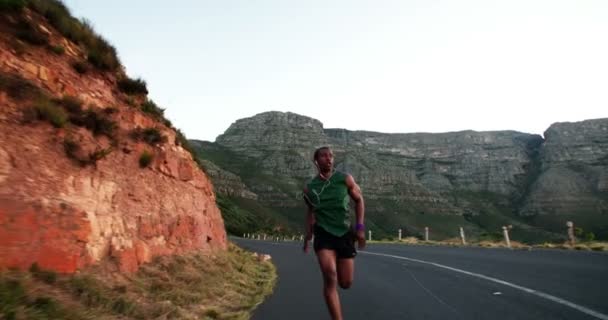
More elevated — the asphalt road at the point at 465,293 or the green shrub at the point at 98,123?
the green shrub at the point at 98,123

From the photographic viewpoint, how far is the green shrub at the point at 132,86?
1004 cm

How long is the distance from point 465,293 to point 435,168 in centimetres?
17921

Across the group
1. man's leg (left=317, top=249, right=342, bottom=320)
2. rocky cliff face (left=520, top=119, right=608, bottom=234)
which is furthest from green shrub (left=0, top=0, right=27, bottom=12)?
rocky cliff face (left=520, top=119, right=608, bottom=234)

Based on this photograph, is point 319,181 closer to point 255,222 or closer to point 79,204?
point 79,204

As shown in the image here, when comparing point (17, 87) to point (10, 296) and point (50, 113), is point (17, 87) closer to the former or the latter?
point (50, 113)

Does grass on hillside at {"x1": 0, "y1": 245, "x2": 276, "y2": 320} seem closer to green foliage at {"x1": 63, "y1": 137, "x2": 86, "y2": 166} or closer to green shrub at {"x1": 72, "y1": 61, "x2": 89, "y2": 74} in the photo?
green foliage at {"x1": 63, "y1": 137, "x2": 86, "y2": 166}

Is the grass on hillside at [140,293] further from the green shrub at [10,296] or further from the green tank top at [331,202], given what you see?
the green tank top at [331,202]

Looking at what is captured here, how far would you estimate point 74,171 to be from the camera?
6.65m

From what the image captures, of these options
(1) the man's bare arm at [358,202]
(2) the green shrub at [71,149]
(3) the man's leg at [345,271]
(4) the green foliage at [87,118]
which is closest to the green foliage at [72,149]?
(2) the green shrub at [71,149]

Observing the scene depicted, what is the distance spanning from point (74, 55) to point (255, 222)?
79.8 m

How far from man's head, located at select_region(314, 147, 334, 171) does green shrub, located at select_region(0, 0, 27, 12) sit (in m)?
5.87

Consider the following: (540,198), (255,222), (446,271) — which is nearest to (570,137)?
(540,198)

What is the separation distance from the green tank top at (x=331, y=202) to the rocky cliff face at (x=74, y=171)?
10.3 ft

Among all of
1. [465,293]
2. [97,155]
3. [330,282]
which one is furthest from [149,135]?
[465,293]
